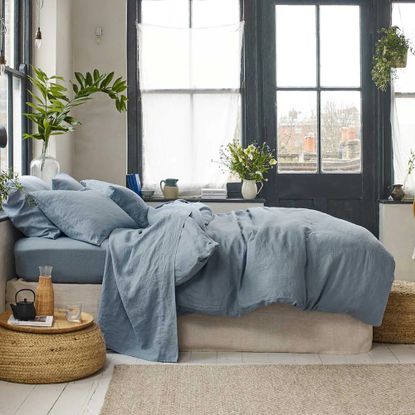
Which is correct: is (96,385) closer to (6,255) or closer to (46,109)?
(6,255)

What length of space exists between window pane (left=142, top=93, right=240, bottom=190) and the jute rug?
3424mm

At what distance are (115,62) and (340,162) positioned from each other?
7.49 ft

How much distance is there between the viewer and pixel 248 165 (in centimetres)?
683

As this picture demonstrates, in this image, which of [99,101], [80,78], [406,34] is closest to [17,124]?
[80,78]

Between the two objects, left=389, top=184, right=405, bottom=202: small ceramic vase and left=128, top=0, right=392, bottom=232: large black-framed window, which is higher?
left=128, top=0, right=392, bottom=232: large black-framed window

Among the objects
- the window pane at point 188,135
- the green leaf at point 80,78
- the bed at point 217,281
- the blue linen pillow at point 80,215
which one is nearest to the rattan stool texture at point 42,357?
the bed at point 217,281

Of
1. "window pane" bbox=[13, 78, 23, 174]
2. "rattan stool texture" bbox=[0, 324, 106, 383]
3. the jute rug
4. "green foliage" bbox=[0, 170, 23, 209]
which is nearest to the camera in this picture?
the jute rug

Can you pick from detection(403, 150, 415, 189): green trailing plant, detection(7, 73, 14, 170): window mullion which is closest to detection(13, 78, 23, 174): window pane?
detection(7, 73, 14, 170): window mullion

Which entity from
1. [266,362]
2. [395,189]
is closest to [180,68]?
[395,189]

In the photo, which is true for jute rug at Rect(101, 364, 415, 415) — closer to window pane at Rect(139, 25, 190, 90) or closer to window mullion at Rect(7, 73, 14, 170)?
window mullion at Rect(7, 73, 14, 170)

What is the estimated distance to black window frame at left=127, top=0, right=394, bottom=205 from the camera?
23.3 feet

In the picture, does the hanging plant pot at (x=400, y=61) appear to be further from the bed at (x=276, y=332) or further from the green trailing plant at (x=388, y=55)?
the bed at (x=276, y=332)

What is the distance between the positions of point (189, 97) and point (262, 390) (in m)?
4.12

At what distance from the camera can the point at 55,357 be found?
353 cm
